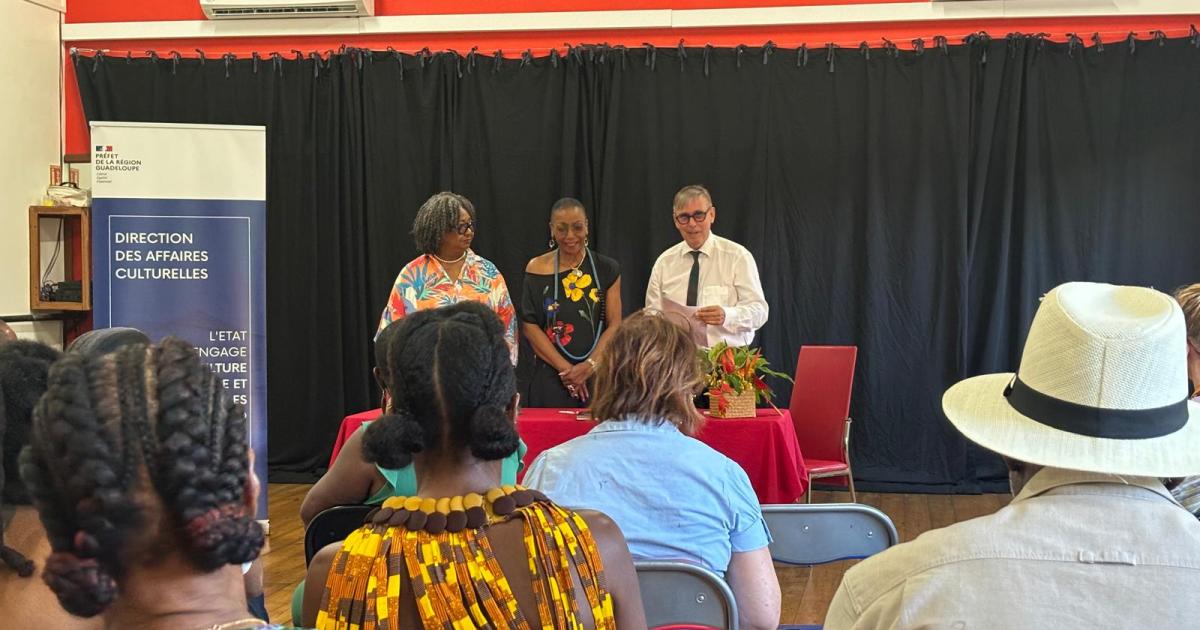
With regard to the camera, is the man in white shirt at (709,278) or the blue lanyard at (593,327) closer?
the blue lanyard at (593,327)

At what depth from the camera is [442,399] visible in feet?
4.89

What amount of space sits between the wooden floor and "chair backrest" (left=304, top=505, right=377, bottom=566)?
1.59 metres

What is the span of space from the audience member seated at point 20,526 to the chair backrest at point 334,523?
0.77 meters

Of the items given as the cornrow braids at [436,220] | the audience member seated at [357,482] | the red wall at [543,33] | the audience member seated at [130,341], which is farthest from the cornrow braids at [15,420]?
the red wall at [543,33]

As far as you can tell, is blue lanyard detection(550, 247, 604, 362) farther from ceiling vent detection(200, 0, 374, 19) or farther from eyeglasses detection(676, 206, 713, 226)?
ceiling vent detection(200, 0, 374, 19)

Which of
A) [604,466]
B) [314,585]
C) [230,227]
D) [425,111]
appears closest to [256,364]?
[230,227]

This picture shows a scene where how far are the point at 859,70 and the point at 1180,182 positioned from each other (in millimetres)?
1832

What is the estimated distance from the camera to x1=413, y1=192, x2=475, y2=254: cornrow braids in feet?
14.0

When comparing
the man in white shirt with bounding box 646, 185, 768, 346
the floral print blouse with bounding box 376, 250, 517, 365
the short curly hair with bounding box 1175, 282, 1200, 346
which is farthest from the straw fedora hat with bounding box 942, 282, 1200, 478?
the man in white shirt with bounding box 646, 185, 768, 346

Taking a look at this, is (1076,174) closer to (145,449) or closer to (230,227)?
(230,227)

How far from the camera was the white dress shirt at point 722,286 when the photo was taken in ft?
16.0

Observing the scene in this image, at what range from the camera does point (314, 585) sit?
1.47 meters

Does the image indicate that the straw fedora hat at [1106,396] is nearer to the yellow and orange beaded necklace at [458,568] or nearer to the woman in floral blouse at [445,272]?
the yellow and orange beaded necklace at [458,568]

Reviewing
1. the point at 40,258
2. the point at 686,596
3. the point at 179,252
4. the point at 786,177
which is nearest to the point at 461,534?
the point at 686,596
